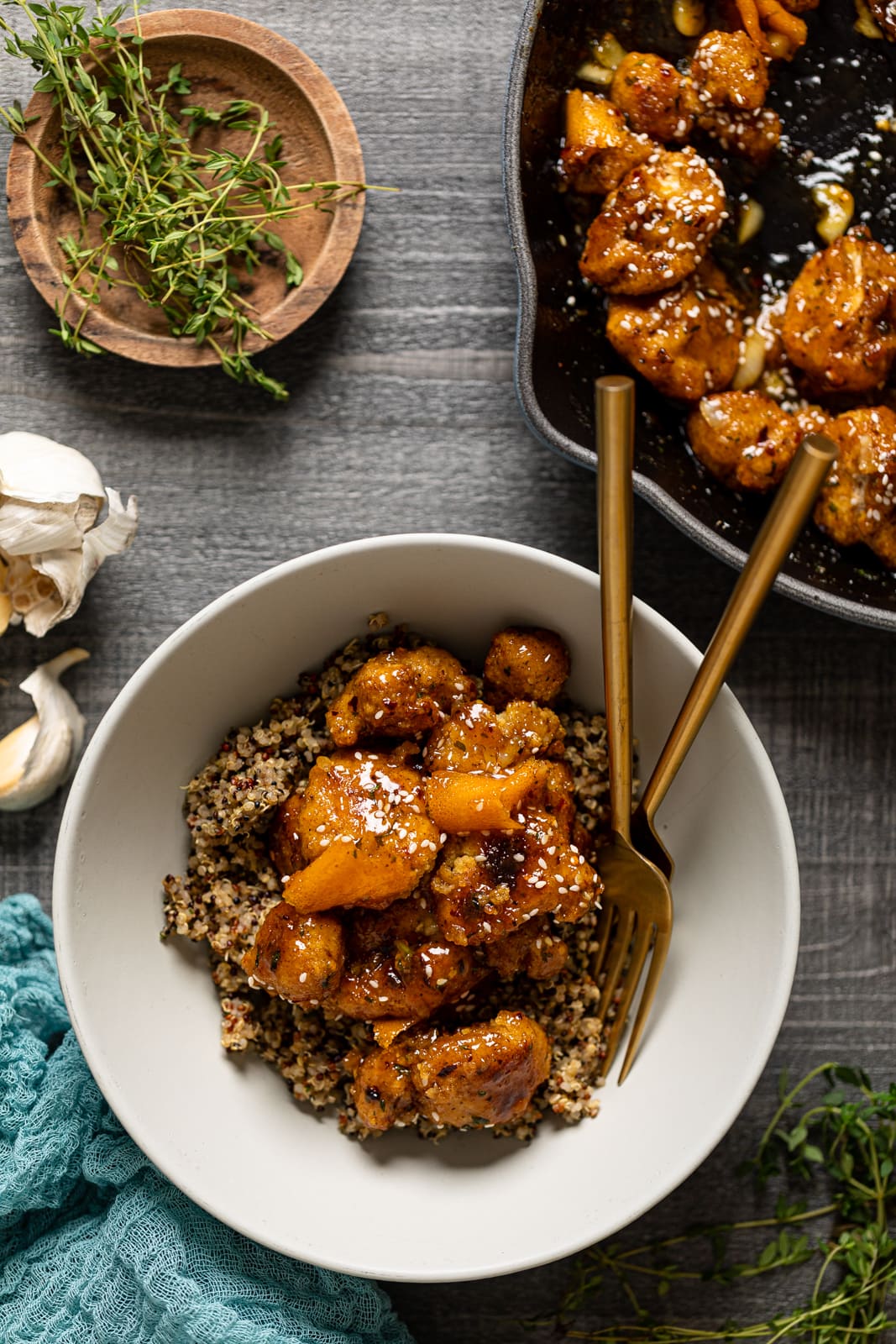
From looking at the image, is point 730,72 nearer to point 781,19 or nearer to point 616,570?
point 781,19

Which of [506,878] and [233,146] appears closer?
[506,878]

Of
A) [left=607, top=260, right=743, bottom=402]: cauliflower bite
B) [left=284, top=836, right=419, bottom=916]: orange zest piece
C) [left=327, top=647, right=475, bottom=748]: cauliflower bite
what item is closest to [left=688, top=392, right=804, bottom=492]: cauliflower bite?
[left=607, top=260, right=743, bottom=402]: cauliflower bite

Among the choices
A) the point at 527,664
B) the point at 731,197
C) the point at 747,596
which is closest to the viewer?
the point at 747,596

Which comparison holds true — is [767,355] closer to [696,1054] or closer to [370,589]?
[370,589]

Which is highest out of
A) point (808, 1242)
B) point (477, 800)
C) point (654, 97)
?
point (654, 97)

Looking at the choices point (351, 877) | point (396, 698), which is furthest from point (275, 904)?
point (396, 698)

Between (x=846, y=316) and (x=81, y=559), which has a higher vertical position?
(x=846, y=316)
